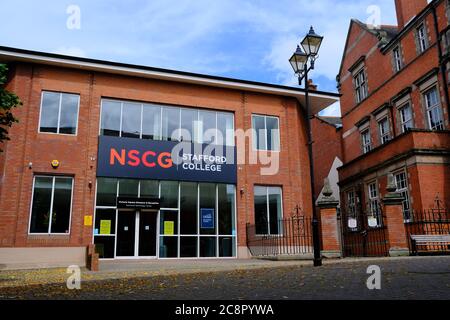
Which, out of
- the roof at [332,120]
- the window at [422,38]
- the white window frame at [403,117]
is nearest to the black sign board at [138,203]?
the white window frame at [403,117]

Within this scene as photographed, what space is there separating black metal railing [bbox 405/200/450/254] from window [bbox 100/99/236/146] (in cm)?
959

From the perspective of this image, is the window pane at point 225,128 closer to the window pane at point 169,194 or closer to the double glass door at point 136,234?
the window pane at point 169,194

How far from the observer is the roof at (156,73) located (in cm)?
1950

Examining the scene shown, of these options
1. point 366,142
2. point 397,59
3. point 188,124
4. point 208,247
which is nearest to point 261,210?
point 208,247

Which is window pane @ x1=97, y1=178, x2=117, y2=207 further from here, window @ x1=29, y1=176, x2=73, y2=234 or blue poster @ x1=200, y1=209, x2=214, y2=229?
blue poster @ x1=200, y1=209, x2=214, y2=229

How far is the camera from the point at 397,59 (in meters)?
25.4

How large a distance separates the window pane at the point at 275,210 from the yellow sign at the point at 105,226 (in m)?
8.08

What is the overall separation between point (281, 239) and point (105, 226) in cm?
871

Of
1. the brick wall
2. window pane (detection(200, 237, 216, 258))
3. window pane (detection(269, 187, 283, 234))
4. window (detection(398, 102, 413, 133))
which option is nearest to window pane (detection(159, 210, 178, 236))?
window pane (detection(200, 237, 216, 258))

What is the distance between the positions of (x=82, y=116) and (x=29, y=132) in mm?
2416

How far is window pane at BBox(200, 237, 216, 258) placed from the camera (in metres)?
21.0

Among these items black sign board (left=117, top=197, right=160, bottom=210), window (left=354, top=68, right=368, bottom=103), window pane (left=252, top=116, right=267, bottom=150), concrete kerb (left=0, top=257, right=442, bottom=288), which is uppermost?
window (left=354, top=68, right=368, bottom=103)
